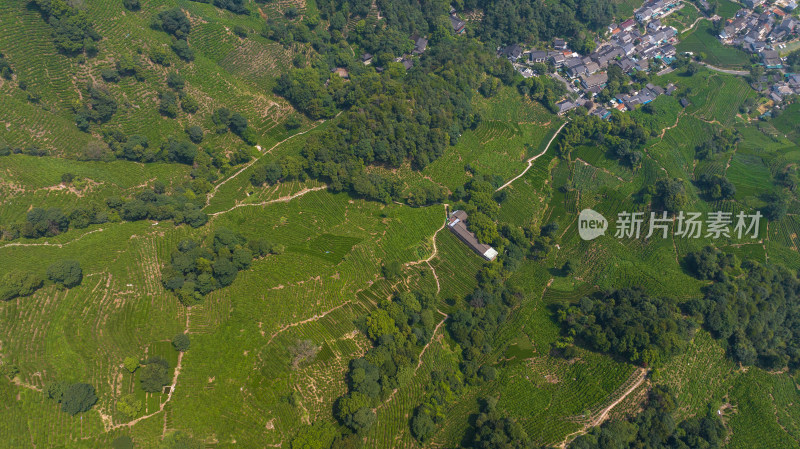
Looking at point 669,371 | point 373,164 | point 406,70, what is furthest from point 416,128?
point 669,371


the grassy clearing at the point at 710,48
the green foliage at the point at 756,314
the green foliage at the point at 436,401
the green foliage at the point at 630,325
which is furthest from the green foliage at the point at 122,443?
the grassy clearing at the point at 710,48

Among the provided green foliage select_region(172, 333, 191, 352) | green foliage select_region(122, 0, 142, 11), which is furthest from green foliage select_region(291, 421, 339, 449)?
green foliage select_region(122, 0, 142, 11)

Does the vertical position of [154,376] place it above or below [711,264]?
above

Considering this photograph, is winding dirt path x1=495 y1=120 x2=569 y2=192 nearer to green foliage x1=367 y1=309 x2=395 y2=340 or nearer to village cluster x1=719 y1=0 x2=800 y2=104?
green foliage x1=367 y1=309 x2=395 y2=340

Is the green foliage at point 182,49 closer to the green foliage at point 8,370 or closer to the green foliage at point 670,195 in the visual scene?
the green foliage at point 8,370

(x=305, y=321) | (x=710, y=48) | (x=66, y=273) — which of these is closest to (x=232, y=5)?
(x=66, y=273)

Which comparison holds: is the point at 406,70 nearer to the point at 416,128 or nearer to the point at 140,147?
the point at 416,128

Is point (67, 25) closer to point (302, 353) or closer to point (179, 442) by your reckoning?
point (302, 353)
